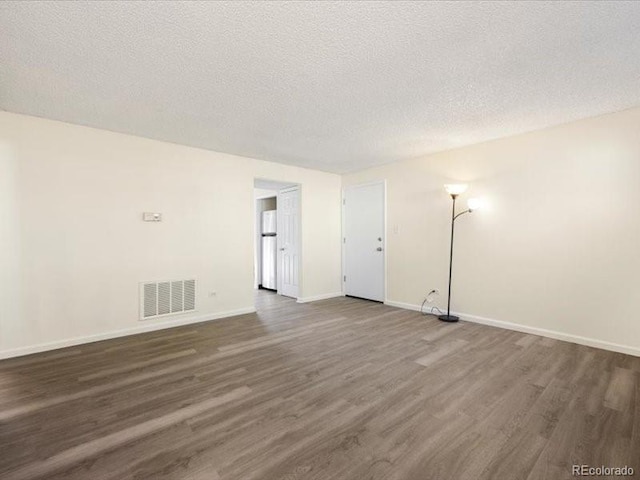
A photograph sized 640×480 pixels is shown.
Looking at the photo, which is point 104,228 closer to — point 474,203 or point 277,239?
point 277,239

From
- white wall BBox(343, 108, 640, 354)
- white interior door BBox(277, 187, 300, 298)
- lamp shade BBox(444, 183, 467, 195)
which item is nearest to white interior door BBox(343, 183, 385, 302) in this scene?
white wall BBox(343, 108, 640, 354)

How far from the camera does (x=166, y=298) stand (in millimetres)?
3963

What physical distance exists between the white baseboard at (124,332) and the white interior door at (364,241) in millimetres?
2087

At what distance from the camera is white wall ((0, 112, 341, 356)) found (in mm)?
3033

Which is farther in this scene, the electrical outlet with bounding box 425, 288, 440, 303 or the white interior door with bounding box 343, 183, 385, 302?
the white interior door with bounding box 343, 183, 385, 302

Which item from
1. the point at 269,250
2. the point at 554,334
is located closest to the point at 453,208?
the point at 554,334

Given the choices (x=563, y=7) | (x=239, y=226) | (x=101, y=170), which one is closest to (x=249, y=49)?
(x=563, y=7)

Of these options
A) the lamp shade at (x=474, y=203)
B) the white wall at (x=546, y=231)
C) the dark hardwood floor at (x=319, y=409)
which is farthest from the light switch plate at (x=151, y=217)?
the lamp shade at (x=474, y=203)

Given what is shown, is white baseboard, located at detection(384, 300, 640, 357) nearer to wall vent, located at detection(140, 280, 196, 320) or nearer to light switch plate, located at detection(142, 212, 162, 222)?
wall vent, located at detection(140, 280, 196, 320)

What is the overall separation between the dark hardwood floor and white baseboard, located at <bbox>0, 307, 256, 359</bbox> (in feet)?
0.40

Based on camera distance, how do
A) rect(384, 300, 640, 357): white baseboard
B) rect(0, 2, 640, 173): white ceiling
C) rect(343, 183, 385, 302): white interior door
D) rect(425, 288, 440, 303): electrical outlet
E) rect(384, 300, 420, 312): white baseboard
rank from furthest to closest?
1. rect(343, 183, 385, 302): white interior door
2. rect(384, 300, 420, 312): white baseboard
3. rect(425, 288, 440, 303): electrical outlet
4. rect(384, 300, 640, 357): white baseboard
5. rect(0, 2, 640, 173): white ceiling

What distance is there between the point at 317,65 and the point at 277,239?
440 centimetres

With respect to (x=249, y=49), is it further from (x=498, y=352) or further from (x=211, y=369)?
(x=498, y=352)

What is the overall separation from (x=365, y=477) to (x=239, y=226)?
3.78 m
